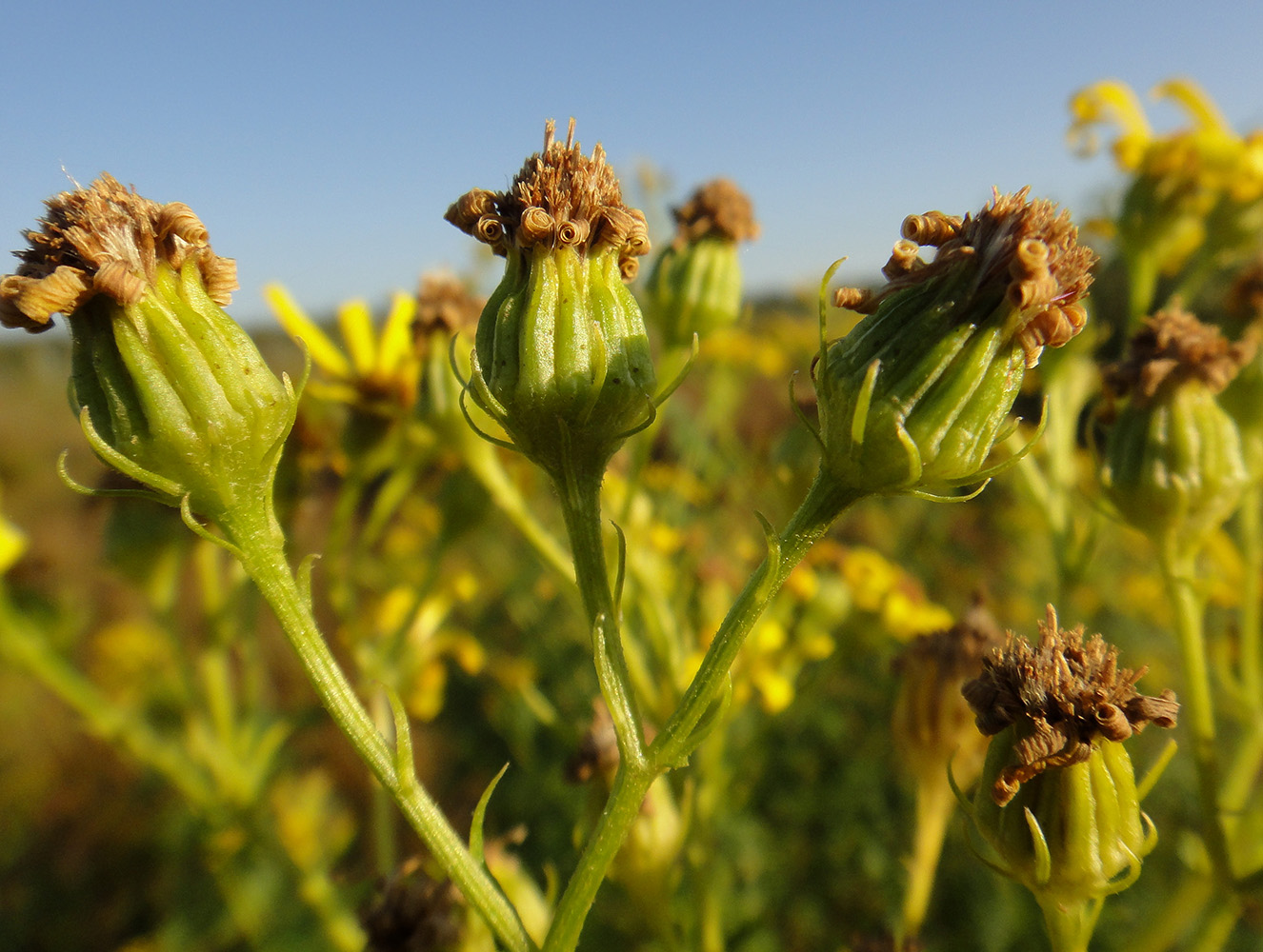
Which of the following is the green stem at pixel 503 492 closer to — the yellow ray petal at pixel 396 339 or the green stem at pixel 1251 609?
the yellow ray petal at pixel 396 339

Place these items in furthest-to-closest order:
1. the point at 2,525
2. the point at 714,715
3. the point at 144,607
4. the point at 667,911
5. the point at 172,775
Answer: the point at 144,607, the point at 2,525, the point at 172,775, the point at 667,911, the point at 714,715

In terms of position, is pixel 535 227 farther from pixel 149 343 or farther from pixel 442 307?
pixel 442 307

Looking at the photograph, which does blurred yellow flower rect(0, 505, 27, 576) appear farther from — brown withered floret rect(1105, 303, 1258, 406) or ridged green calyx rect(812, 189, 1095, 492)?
brown withered floret rect(1105, 303, 1258, 406)

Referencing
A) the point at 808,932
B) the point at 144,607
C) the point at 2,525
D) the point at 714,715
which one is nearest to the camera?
the point at 714,715

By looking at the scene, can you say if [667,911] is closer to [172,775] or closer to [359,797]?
[172,775]

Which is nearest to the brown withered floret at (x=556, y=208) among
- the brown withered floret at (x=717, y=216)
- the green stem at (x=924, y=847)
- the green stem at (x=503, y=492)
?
the green stem at (x=503, y=492)

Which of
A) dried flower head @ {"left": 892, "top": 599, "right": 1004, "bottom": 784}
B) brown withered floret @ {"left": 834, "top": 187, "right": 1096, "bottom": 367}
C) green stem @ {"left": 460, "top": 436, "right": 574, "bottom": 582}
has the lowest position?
dried flower head @ {"left": 892, "top": 599, "right": 1004, "bottom": 784}

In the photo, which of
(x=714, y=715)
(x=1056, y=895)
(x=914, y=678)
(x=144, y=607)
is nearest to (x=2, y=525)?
(x=714, y=715)

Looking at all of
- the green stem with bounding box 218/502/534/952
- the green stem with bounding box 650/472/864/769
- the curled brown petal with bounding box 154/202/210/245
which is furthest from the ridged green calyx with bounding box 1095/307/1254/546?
the curled brown petal with bounding box 154/202/210/245
